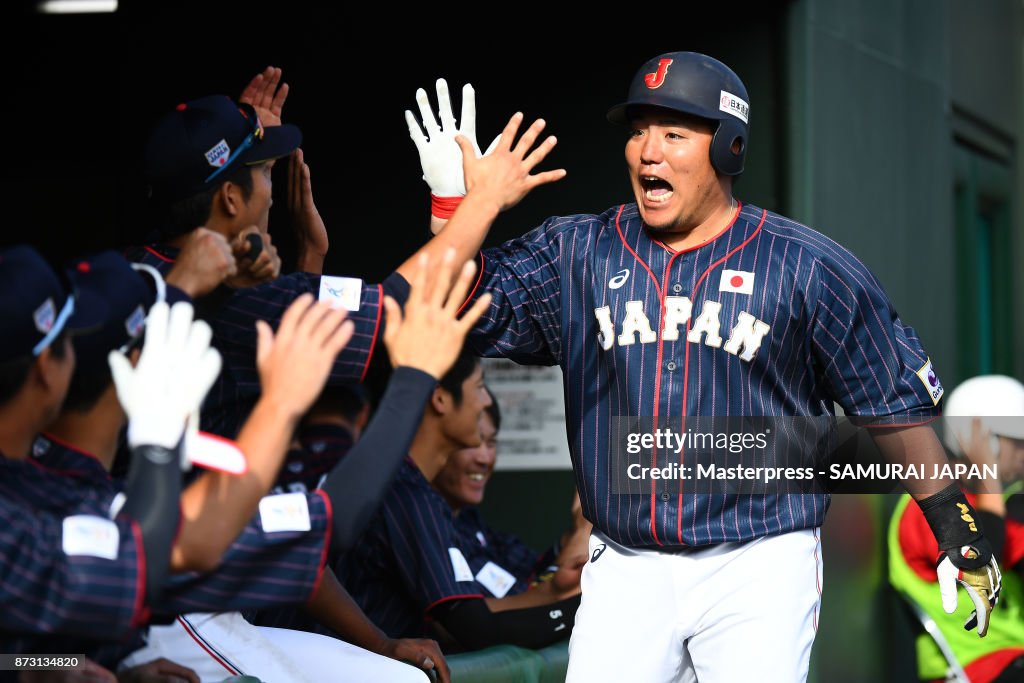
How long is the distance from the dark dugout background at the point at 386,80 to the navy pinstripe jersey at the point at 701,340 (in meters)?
2.19

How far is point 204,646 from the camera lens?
326cm

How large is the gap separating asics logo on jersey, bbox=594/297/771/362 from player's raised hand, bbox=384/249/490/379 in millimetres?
912

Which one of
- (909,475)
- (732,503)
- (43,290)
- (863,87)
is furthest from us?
(863,87)

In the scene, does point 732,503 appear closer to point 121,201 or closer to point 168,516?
point 168,516

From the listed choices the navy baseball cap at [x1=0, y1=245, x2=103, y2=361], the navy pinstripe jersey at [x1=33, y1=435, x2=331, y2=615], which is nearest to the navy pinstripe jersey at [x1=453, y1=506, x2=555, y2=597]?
the navy pinstripe jersey at [x1=33, y1=435, x2=331, y2=615]

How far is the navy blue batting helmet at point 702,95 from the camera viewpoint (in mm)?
3541

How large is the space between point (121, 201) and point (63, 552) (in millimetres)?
3838

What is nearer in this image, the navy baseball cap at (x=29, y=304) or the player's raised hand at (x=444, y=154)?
the navy baseball cap at (x=29, y=304)

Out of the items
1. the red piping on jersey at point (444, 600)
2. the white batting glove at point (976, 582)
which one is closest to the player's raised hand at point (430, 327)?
the red piping on jersey at point (444, 600)

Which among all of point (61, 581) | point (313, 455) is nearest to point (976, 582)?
point (313, 455)

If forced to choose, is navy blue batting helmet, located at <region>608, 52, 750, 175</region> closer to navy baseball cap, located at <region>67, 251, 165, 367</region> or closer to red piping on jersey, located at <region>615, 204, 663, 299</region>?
red piping on jersey, located at <region>615, 204, 663, 299</region>

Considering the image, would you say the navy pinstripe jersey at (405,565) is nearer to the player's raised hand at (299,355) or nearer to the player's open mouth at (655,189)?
the player's open mouth at (655,189)

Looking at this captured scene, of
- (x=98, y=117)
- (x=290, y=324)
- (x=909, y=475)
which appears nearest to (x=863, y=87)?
(x=909, y=475)

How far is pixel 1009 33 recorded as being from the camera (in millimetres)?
10359
